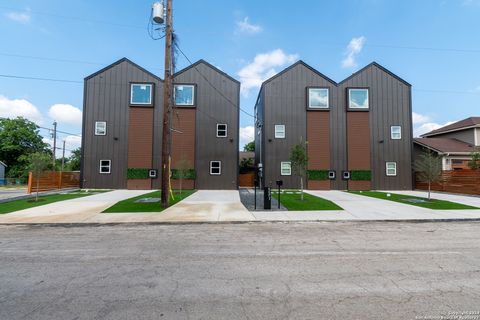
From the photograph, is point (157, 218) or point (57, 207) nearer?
point (157, 218)

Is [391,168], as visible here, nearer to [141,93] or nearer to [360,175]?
[360,175]

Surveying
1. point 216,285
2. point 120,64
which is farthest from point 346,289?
point 120,64

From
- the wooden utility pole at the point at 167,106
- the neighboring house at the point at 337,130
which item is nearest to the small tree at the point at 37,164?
the wooden utility pole at the point at 167,106

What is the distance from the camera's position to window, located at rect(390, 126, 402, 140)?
75.3 ft

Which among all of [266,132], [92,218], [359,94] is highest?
[359,94]

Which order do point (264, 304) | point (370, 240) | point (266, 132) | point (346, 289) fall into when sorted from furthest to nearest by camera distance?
point (266, 132) < point (370, 240) < point (346, 289) < point (264, 304)

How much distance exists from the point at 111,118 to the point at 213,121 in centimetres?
874

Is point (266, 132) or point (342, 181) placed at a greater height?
point (266, 132)

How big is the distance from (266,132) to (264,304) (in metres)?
19.8

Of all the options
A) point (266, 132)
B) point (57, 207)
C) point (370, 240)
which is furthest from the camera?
point (266, 132)

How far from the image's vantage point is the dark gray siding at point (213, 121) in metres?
22.5

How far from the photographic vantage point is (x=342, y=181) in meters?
22.7

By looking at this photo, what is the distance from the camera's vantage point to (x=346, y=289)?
11.9 ft

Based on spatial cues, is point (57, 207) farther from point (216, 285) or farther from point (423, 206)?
point (423, 206)
